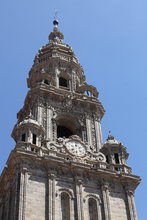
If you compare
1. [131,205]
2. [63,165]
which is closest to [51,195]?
[63,165]

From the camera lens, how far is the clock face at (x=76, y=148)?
4209 cm

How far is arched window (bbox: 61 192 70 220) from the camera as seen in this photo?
3638cm

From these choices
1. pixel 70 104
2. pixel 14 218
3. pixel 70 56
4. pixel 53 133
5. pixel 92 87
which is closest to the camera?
pixel 14 218

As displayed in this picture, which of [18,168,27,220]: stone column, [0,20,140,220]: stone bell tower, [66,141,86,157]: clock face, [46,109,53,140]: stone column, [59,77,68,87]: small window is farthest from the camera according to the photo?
[59,77,68,87]: small window

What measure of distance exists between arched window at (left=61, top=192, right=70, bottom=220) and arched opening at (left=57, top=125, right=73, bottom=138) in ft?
34.3

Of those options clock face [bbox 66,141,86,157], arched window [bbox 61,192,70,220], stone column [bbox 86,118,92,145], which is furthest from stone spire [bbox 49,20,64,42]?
arched window [bbox 61,192,70,220]

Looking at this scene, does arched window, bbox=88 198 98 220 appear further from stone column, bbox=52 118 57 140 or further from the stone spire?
the stone spire

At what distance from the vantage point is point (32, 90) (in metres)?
48.9

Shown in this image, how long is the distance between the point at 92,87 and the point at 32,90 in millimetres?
7600

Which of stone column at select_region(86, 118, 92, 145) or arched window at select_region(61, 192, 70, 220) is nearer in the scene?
arched window at select_region(61, 192, 70, 220)

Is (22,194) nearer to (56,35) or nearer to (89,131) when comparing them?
(89,131)

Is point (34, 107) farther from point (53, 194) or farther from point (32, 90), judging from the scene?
point (53, 194)

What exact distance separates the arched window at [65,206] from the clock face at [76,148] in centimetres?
517

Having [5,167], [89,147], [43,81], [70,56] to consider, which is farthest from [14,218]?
[70,56]
